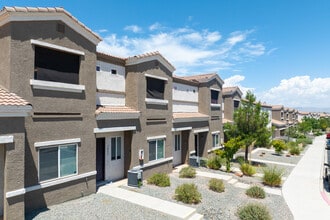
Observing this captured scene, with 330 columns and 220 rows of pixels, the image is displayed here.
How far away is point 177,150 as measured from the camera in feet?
68.5

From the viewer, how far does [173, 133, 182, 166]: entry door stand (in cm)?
2050

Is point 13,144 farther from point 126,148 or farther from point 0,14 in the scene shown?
point 126,148

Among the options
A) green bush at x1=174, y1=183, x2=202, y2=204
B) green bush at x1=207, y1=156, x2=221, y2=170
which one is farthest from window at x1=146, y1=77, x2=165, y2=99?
green bush at x1=207, y1=156, x2=221, y2=170

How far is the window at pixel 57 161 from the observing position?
9984 mm

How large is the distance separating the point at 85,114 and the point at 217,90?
1624cm

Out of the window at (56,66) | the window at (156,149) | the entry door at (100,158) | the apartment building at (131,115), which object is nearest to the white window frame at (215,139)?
the apartment building at (131,115)

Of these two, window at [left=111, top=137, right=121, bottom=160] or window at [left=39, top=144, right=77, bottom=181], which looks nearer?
window at [left=39, top=144, right=77, bottom=181]

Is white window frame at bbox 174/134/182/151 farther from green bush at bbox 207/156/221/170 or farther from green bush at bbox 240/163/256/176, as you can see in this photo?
green bush at bbox 240/163/256/176

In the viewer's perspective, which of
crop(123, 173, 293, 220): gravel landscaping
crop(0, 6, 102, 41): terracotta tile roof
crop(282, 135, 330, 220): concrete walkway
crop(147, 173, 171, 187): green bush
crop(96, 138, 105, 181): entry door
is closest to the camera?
crop(0, 6, 102, 41): terracotta tile roof

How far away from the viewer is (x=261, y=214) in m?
9.91

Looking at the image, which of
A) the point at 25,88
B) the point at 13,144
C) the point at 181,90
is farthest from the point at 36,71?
the point at 181,90

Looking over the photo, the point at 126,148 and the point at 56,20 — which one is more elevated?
the point at 56,20

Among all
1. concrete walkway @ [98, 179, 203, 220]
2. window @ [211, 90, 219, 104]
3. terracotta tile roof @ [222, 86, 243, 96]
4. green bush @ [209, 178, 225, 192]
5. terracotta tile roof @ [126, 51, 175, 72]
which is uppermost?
terracotta tile roof @ [126, 51, 175, 72]

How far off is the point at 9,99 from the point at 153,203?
735 centimetres
